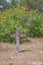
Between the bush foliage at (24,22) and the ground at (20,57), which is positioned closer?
the ground at (20,57)

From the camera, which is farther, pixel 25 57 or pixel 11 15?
pixel 11 15

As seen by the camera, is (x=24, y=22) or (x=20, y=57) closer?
(x=20, y=57)

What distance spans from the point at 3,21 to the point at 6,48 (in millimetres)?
3407

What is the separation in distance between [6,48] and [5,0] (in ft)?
41.6

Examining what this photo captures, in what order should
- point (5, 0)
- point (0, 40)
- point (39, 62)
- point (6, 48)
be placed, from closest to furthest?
point (39, 62), point (6, 48), point (0, 40), point (5, 0)

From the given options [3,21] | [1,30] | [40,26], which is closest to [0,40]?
[1,30]

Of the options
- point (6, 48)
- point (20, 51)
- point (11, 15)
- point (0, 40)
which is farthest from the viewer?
point (11, 15)

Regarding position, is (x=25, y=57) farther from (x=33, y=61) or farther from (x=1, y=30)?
(x=1, y=30)

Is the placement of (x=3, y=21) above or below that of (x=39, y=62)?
above

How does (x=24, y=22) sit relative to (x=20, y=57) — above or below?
above

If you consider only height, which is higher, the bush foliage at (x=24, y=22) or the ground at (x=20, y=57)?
the bush foliage at (x=24, y=22)

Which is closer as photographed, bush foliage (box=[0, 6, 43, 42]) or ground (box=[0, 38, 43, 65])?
ground (box=[0, 38, 43, 65])

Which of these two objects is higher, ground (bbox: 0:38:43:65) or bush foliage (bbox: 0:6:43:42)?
bush foliage (bbox: 0:6:43:42)

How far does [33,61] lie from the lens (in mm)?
7070
